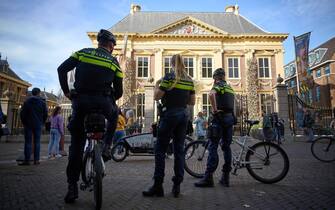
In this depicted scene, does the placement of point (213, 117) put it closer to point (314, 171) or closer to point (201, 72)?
point (314, 171)

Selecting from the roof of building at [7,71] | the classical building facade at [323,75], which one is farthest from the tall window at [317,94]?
the roof of building at [7,71]

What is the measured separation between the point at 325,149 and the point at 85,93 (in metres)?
6.88

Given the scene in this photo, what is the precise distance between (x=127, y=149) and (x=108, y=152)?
15.0 feet

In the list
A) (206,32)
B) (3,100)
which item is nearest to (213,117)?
(3,100)

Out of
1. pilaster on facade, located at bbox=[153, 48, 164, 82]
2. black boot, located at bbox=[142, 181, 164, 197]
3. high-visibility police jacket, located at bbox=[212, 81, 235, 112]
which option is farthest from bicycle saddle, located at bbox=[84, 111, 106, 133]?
pilaster on facade, located at bbox=[153, 48, 164, 82]

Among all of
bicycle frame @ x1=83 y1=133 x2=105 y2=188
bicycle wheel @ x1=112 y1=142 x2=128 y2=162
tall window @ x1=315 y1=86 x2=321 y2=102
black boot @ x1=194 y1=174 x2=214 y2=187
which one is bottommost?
black boot @ x1=194 y1=174 x2=214 y2=187

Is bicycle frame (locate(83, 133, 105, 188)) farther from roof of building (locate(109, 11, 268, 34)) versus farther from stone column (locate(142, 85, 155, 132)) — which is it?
roof of building (locate(109, 11, 268, 34))

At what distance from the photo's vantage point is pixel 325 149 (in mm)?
6793

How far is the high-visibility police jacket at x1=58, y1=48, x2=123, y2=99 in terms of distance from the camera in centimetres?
284

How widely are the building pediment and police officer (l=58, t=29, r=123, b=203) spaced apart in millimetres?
25682

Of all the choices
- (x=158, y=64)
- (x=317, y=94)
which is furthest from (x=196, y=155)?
(x=317, y=94)

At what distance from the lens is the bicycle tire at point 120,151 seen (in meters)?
7.34

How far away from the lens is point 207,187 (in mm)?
3984

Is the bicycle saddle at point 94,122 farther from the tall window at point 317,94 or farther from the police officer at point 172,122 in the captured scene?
the tall window at point 317,94
